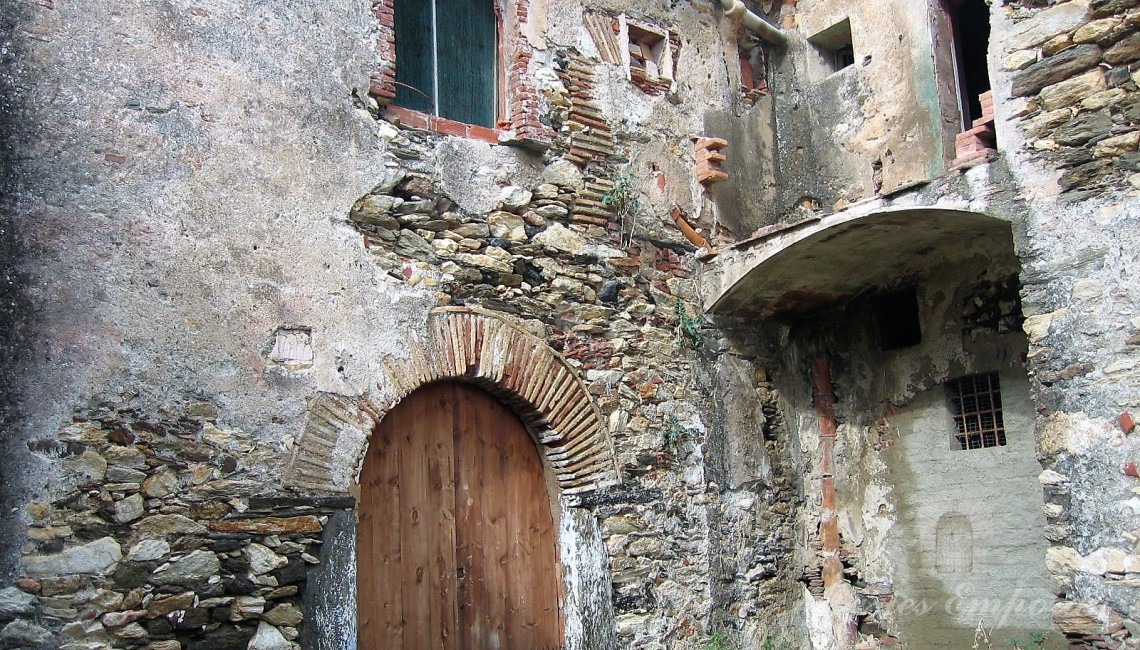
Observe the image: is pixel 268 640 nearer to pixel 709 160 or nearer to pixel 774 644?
pixel 774 644

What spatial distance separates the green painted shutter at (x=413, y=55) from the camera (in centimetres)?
586

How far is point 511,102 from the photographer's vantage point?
6199 mm

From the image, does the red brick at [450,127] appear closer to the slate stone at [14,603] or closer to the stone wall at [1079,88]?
the stone wall at [1079,88]

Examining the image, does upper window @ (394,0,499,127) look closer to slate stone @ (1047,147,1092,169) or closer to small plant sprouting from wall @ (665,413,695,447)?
small plant sprouting from wall @ (665,413,695,447)

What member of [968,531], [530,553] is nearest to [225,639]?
[530,553]

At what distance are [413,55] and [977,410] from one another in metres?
4.32

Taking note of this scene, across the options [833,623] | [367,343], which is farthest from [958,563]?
[367,343]

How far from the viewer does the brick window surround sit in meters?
5.79

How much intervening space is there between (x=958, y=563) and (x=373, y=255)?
14.0 feet

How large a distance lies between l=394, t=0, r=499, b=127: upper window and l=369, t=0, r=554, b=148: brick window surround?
0.20ft

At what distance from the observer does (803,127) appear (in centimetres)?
741

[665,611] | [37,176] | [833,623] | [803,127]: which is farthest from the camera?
[803,127]

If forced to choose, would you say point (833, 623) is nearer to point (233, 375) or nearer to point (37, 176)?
point (233, 375)

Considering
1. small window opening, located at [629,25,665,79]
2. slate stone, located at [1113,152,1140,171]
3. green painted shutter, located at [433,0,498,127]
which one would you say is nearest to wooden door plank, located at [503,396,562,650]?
green painted shutter, located at [433,0,498,127]
